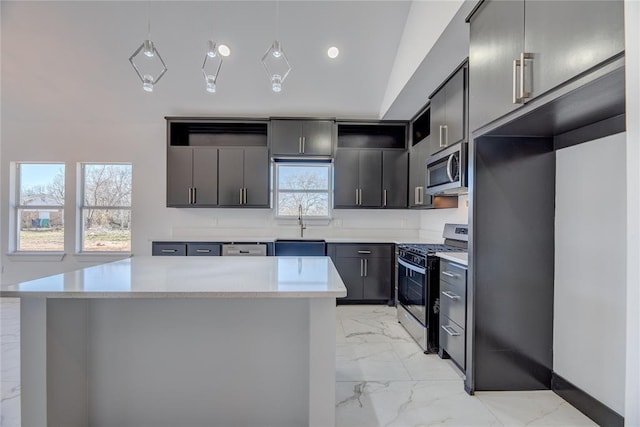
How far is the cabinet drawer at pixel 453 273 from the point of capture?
2.34 m

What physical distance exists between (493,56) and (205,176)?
3.69 metres

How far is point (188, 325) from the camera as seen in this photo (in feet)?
5.90

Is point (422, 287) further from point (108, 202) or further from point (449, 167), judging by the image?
point (108, 202)

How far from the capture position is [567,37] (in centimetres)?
136

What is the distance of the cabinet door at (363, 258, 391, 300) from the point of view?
14.1 ft

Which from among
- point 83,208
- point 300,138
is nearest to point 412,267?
point 300,138

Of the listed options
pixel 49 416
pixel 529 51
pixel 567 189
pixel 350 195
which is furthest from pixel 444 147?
pixel 49 416

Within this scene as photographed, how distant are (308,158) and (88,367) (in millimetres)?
3395

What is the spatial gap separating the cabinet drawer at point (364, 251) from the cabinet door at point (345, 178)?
623 millimetres

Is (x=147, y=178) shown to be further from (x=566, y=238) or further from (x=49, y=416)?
(x=566, y=238)

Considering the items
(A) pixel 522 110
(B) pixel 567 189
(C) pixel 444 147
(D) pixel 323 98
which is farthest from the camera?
(D) pixel 323 98

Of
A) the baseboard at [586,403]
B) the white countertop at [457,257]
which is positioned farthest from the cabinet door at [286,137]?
the baseboard at [586,403]

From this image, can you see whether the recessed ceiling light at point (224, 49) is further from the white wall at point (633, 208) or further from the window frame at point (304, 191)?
the white wall at point (633, 208)

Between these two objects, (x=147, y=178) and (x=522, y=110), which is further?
(x=147, y=178)
